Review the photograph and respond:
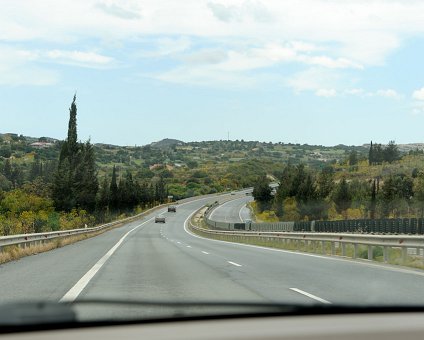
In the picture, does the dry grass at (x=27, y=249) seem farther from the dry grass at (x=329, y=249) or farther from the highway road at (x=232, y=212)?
the highway road at (x=232, y=212)

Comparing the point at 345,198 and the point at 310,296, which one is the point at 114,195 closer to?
the point at 345,198

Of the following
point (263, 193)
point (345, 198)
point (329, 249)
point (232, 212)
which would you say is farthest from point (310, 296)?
point (232, 212)

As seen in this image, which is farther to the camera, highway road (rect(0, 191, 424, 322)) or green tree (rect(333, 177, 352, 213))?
green tree (rect(333, 177, 352, 213))

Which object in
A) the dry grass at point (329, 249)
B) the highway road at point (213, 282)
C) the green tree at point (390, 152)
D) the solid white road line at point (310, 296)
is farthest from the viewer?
the green tree at point (390, 152)

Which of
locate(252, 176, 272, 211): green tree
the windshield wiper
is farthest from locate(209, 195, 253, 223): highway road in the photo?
the windshield wiper

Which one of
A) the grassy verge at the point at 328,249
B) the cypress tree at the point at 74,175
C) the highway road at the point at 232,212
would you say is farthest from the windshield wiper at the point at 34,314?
the highway road at the point at 232,212

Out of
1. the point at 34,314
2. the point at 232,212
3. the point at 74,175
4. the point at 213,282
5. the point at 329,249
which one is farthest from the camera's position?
the point at 232,212

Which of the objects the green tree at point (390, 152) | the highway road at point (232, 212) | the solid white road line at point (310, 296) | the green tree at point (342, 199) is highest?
the green tree at point (390, 152)

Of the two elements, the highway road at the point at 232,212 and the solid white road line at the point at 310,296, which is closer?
the solid white road line at the point at 310,296

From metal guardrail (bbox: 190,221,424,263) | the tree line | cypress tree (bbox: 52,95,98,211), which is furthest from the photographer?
cypress tree (bbox: 52,95,98,211)

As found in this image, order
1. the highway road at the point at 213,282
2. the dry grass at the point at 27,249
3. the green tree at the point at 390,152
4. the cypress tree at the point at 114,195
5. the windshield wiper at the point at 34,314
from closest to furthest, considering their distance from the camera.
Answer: the windshield wiper at the point at 34,314, the highway road at the point at 213,282, the dry grass at the point at 27,249, the cypress tree at the point at 114,195, the green tree at the point at 390,152

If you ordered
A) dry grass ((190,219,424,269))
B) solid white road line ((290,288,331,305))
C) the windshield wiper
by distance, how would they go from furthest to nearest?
1. dry grass ((190,219,424,269))
2. solid white road line ((290,288,331,305))
3. the windshield wiper

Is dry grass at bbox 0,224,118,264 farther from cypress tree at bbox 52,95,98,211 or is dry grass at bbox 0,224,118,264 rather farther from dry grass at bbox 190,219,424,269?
cypress tree at bbox 52,95,98,211

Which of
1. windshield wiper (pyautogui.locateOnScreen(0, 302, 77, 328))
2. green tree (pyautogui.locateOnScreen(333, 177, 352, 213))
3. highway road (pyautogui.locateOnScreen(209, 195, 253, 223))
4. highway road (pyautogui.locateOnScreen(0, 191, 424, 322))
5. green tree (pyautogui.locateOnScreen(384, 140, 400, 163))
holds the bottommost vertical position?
highway road (pyautogui.locateOnScreen(209, 195, 253, 223))
